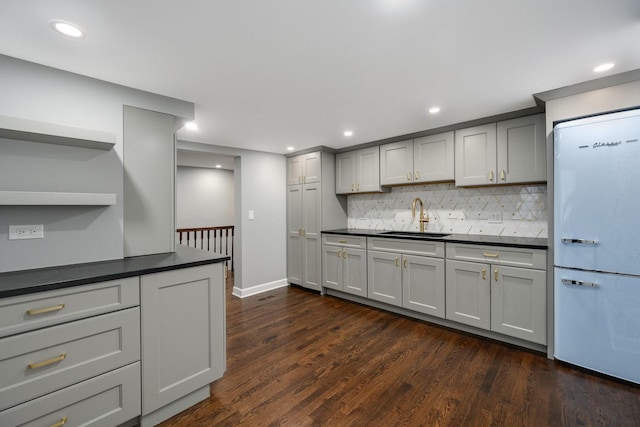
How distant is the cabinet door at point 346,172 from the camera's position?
421 cm

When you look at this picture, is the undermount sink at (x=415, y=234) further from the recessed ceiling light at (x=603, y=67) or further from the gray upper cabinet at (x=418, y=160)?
the recessed ceiling light at (x=603, y=67)

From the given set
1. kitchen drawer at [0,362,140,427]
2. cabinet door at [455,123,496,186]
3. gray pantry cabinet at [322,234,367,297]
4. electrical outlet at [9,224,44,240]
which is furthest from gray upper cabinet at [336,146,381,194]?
electrical outlet at [9,224,44,240]

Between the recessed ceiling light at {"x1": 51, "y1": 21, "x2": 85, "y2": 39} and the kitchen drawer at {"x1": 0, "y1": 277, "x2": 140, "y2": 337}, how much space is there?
1.34 meters

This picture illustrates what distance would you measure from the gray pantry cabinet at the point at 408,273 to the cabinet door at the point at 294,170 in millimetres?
1632

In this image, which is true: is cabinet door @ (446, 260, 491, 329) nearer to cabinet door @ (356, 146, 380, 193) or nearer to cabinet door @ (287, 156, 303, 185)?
cabinet door @ (356, 146, 380, 193)

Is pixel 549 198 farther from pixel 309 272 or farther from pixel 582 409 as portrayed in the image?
pixel 309 272

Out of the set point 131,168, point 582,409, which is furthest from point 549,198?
point 131,168

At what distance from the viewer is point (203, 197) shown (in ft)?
20.3

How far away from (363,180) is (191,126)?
234cm

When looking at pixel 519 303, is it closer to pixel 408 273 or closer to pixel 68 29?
pixel 408 273

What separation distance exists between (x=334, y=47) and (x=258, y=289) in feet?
11.7

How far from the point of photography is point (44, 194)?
1.62m

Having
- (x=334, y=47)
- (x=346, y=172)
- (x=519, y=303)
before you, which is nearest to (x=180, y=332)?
(x=334, y=47)

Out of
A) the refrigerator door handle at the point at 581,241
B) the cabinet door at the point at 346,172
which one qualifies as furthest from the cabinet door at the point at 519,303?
the cabinet door at the point at 346,172
